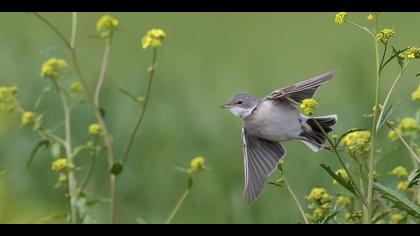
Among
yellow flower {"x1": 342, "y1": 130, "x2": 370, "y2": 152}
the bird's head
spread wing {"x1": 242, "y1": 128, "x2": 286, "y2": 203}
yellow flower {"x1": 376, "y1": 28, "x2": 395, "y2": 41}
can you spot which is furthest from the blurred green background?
yellow flower {"x1": 376, "y1": 28, "x2": 395, "y2": 41}

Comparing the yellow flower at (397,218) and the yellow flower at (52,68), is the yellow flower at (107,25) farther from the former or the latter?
the yellow flower at (397,218)

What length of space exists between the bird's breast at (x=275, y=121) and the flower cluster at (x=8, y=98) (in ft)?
3.25

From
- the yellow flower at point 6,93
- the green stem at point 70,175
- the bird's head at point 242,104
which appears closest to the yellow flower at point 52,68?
the green stem at point 70,175

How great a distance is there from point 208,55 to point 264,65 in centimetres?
276

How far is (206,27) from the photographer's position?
13.0m

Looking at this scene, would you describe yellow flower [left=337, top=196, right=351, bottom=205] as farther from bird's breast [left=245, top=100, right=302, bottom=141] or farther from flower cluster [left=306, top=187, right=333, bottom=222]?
bird's breast [left=245, top=100, right=302, bottom=141]

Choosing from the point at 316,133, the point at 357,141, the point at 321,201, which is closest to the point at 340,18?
the point at 357,141

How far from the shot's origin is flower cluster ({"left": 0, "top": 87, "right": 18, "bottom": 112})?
13.2 feet

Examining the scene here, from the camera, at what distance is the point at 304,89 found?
335 centimetres

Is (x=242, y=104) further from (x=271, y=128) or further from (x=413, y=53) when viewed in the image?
(x=413, y=53)

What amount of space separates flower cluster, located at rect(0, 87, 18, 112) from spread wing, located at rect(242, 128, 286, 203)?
992 mm
